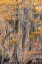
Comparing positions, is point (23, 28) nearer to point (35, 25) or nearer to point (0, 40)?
point (35, 25)

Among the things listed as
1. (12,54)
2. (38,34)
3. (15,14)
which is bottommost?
(12,54)

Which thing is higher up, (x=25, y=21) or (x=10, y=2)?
(x=10, y=2)

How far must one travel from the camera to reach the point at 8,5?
16906 millimetres

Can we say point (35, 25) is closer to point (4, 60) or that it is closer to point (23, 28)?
point (23, 28)

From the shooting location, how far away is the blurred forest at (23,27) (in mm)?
16669

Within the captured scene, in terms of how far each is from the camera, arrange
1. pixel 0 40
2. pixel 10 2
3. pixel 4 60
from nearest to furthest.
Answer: pixel 10 2 → pixel 0 40 → pixel 4 60

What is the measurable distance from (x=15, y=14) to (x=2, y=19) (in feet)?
3.55

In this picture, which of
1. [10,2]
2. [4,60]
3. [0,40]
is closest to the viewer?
[10,2]

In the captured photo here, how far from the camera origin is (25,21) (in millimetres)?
16766

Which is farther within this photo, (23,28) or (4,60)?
(4,60)

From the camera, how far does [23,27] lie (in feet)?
55.7

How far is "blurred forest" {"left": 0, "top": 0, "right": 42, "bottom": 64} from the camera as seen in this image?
16.7 metres

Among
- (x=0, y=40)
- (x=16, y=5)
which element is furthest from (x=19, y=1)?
(x=0, y=40)

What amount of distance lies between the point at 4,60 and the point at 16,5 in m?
5.15
